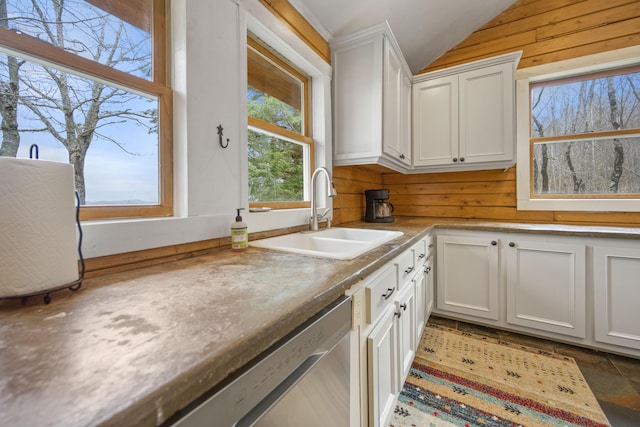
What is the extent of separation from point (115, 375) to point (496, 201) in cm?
298

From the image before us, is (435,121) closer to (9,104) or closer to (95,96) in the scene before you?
(95,96)

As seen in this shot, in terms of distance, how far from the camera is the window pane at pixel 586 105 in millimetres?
2170

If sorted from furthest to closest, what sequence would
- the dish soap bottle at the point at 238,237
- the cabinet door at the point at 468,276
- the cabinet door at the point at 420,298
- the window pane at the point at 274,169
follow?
the cabinet door at the point at 468,276 < the cabinet door at the point at 420,298 < the window pane at the point at 274,169 < the dish soap bottle at the point at 238,237

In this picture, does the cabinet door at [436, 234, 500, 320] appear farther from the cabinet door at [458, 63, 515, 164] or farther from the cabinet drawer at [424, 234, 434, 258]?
the cabinet door at [458, 63, 515, 164]

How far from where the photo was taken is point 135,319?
52cm

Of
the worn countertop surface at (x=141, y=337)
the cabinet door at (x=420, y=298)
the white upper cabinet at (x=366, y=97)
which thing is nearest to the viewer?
the worn countertop surface at (x=141, y=337)

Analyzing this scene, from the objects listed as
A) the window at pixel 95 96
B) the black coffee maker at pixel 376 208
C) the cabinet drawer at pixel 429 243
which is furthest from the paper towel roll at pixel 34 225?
the black coffee maker at pixel 376 208

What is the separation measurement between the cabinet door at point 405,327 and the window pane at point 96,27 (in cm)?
149

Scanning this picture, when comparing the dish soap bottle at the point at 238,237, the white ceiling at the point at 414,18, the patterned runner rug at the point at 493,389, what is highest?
the white ceiling at the point at 414,18

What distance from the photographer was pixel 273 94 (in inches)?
68.8

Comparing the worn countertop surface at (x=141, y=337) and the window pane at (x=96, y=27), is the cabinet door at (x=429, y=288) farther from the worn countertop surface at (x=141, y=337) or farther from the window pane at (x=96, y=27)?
the window pane at (x=96, y=27)

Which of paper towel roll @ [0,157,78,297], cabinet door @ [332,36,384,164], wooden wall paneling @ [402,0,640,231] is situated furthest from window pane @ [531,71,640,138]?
paper towel roll @ [0,157,78,297]

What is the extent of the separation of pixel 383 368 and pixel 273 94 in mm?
1632

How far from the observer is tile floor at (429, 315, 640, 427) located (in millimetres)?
1354
